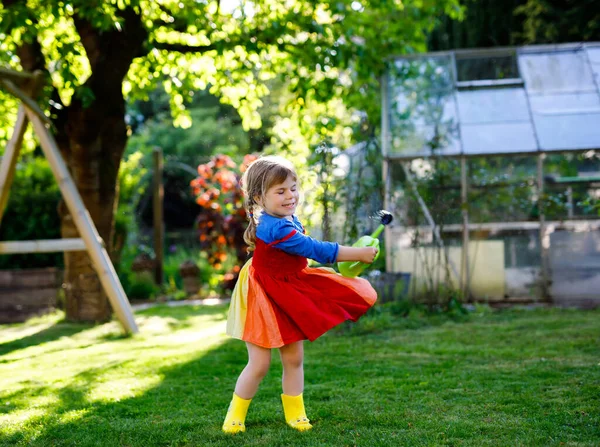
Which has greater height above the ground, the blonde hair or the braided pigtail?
the blonde hair

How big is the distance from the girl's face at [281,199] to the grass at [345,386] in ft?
3.20

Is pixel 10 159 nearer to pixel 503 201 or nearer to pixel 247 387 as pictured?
pixel 247 387

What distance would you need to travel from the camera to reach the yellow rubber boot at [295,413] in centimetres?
335

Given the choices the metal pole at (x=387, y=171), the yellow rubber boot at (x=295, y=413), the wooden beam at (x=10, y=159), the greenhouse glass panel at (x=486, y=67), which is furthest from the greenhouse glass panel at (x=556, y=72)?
the yellow rubber boot at (x=295, y=413)

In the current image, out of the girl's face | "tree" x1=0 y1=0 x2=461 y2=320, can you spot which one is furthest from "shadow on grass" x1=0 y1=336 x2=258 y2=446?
"tree" x1=0 y1=0 x2=461 y2=320

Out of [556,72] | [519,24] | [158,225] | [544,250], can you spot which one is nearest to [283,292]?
[544,250]

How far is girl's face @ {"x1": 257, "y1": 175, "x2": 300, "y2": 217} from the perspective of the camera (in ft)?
10.9

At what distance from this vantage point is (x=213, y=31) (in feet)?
26.1

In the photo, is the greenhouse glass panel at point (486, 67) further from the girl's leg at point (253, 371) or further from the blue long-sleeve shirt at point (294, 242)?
the girl's leg at point (253, 371)

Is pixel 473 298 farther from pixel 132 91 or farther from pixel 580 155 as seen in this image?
pixel 132 91

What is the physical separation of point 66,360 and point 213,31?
398 cm

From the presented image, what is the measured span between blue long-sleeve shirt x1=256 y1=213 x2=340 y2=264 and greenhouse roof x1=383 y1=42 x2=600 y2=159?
4973mm

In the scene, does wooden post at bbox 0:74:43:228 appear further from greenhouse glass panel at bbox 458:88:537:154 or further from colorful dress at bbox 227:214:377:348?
greenhouse glass panel at bbox 458:88:537:154

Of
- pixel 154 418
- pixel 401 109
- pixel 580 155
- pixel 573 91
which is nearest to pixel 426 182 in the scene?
pixel 401 109
